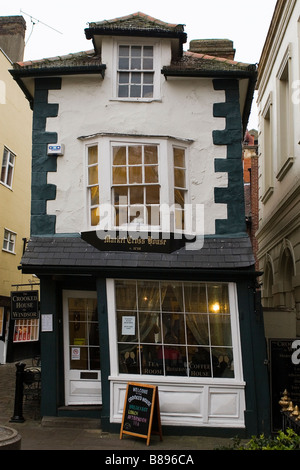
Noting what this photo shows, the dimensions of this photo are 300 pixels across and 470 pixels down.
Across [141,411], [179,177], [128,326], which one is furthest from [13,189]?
[141,411]

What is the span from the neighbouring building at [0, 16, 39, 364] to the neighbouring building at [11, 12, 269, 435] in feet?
29.3

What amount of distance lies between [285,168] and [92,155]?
17.0ft

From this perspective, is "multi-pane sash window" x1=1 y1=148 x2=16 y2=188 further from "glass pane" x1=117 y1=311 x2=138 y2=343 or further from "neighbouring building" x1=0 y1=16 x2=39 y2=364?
"glass pane" x1=117 y1=311 x2=138 y2=343

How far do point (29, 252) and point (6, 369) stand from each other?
Result: 926 centimetres

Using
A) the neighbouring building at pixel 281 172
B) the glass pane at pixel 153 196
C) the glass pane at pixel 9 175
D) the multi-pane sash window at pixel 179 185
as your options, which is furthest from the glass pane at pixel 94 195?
the glass pane at pixel 9 175

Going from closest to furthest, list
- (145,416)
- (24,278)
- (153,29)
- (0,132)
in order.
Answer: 1. (145,416)
2. (153,29)
3. (0,132)
4. (24,278)

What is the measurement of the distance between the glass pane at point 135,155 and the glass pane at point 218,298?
9.41 feet

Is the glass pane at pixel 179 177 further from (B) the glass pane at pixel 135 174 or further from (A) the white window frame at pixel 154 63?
(A) the white window frame at pixel 154 63

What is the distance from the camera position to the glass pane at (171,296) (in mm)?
8609

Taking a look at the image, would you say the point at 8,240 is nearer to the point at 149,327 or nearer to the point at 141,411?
the point at 149,327

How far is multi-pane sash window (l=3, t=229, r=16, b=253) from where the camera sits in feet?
60.2
